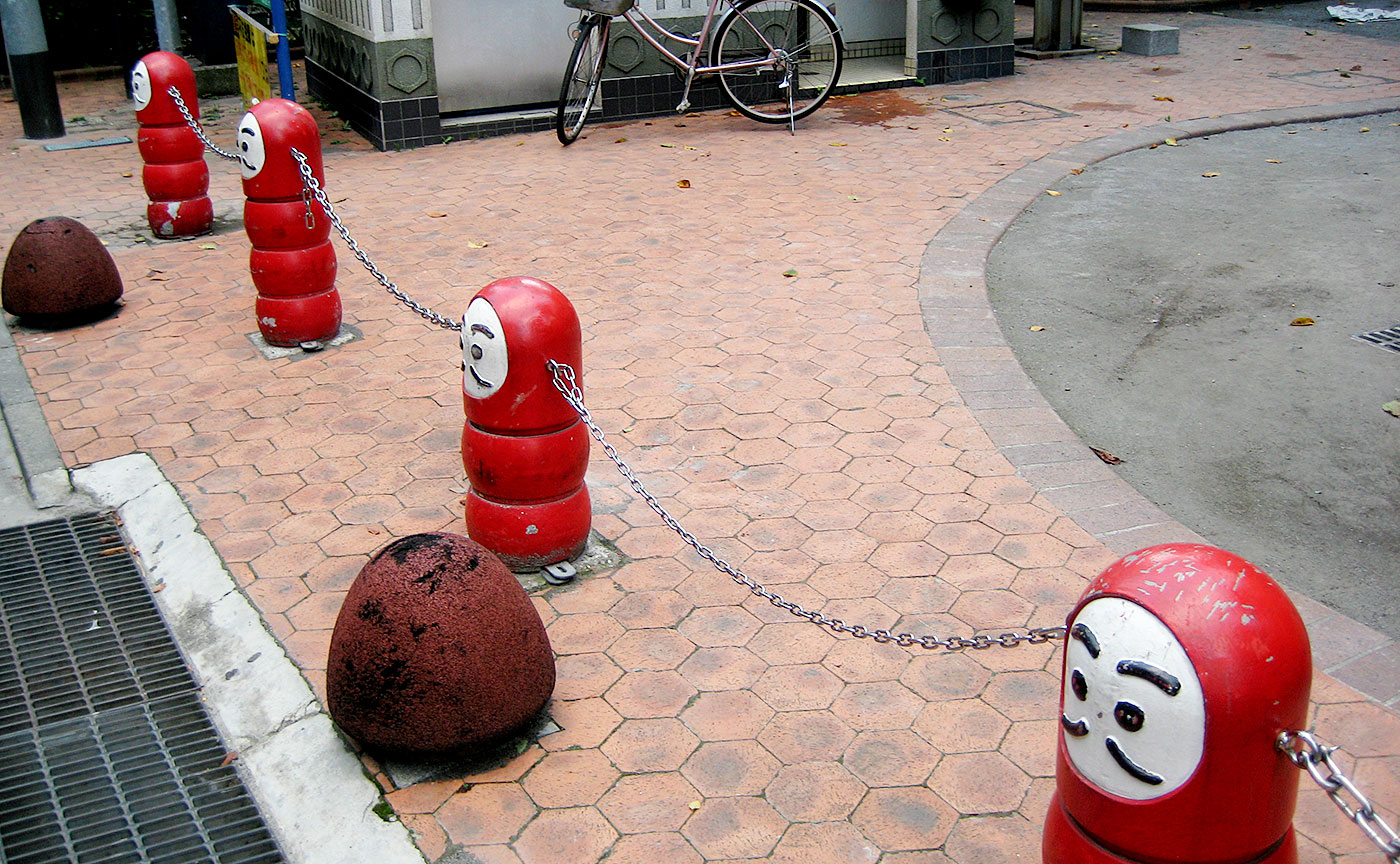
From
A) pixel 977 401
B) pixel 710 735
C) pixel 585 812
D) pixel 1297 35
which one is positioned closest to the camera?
pixel 585 812

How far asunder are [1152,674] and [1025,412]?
3314mm

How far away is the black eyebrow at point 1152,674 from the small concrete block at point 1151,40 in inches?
502

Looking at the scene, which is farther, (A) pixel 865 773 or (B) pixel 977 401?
(B) pixel 977 401

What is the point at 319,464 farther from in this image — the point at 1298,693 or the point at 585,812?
the point at 1298,693

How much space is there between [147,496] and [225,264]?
123 inches

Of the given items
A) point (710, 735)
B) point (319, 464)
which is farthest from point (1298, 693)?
point (319, 464)

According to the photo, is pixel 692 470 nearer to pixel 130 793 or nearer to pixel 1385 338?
pixel 130 793

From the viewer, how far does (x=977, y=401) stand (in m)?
5.57

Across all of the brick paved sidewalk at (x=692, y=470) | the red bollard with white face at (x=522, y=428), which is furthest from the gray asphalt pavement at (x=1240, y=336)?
the red bollard with white face at (x=522, y=428)

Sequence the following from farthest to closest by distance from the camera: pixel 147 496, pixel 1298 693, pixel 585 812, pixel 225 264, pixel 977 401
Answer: pixel 225 264 → pixel 977 401 → pixel 147 496 → pixel 585 812 → pixel 1298 693

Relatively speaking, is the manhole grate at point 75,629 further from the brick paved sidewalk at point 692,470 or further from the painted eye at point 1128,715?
the painted eye at point 1128,715

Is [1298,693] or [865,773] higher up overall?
[1298,693]

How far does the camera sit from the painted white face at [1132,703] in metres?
2.24

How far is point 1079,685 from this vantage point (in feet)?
7.83
